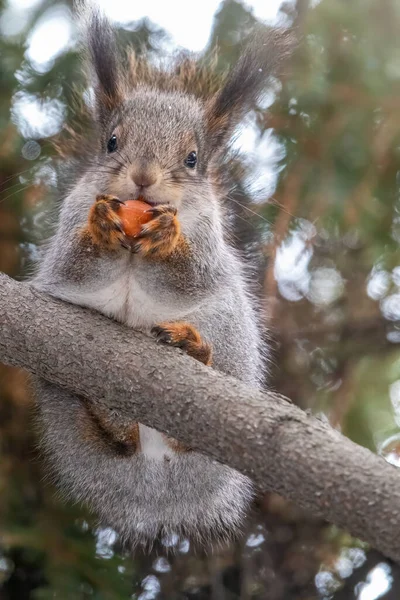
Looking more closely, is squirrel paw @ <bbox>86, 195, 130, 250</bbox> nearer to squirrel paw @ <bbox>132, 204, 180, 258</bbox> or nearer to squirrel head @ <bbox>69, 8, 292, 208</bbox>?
squirrel paw @ <bbox>132, 204, 180, 258</bbox>

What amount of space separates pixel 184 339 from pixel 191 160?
588mm

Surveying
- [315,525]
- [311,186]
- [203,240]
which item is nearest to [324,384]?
[315,525]

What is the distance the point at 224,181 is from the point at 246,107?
25cm

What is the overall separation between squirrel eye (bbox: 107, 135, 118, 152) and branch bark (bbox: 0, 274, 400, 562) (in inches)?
19.6

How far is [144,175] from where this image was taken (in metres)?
1.89

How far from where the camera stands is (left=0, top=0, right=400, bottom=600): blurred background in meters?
2.46

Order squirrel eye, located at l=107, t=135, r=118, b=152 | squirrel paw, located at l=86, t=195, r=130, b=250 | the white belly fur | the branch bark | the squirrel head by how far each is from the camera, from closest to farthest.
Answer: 1. the branch bark
2. squirrel paw, located at l=86, t=195, r=130, b=250
3. the white belly fur
4. the squirrel head
5. squirrel eye, located at l=107, t=135, r=118, b=152

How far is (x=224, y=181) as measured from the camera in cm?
242

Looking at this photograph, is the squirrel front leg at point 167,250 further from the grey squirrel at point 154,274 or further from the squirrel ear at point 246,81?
the squirrel ear at point 246,81

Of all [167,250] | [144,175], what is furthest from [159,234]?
[144,175]

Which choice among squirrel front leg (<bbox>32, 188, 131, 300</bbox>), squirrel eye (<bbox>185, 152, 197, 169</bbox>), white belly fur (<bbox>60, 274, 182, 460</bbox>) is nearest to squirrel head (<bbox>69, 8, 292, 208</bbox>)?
squirrel eye (<bbox>185, 152, 197, 169</bbox>)

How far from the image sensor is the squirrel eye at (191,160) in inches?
83.9

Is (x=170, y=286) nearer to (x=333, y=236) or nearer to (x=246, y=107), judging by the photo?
(x=246, y=107)

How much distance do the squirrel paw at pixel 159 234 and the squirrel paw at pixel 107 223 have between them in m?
0.03
